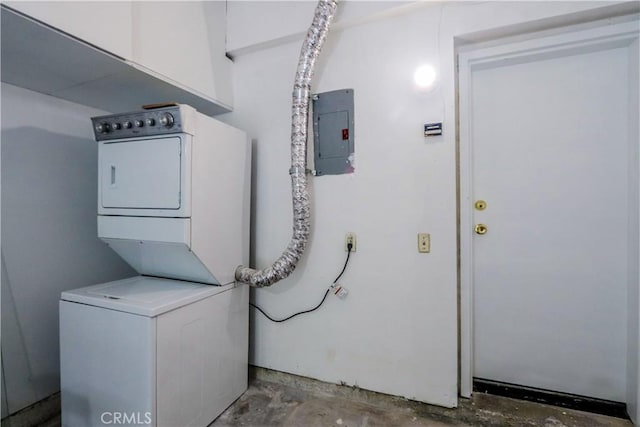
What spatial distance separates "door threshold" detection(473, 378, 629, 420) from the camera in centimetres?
164

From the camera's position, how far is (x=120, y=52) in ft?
4.64

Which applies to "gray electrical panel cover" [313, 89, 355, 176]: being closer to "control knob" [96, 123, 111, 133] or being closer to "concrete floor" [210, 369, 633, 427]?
"control knob" [96, 123, 111, 133]

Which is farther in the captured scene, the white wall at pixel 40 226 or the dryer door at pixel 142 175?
the white wall at pixel 40 226

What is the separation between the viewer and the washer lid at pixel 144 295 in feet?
4.41

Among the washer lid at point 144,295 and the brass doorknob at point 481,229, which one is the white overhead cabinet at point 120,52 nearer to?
the washer lid at point 144,295

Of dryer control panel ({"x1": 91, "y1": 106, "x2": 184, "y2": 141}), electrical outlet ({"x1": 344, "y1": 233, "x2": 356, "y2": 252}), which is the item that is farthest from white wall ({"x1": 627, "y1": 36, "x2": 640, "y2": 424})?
dryer control panel ({"x1": 91, "y1": 106, "x2": 184, "y2": 141})

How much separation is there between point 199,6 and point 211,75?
1.34 ft

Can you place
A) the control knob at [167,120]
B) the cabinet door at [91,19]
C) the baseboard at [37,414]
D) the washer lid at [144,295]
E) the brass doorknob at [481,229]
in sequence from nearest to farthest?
the cabinet door at [91,19] < the washer lid at [144,295] < the control knob at [167,120] < the baseboard at [37,414] < the brass doorknob at [481,229]

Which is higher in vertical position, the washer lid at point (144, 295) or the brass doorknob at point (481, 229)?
the brass doorknob at point (481, 229)

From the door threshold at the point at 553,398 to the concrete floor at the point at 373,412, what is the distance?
0.10ft

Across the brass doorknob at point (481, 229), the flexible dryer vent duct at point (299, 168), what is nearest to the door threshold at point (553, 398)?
the brass doorknob at point (481, 229)

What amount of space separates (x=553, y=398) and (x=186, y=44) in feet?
10.1

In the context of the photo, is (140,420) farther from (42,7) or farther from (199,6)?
(199,6)

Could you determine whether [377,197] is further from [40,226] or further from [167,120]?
[40,226]
